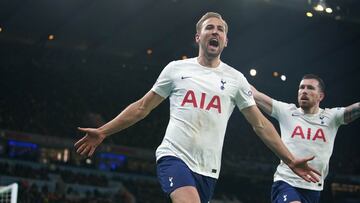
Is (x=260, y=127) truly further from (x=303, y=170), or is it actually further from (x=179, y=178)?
(x=179, y=178)

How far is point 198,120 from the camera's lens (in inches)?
243

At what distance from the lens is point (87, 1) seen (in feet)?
106

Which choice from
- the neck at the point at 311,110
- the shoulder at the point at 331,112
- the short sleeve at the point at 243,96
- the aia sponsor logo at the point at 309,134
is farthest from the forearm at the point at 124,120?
the shoulder at the point at 331,112

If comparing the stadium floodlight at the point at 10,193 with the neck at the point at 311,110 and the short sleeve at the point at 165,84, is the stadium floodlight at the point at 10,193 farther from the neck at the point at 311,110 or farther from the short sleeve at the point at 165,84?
the neck at the point at 311,110

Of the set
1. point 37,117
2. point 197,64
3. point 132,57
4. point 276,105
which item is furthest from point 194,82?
point 132,57

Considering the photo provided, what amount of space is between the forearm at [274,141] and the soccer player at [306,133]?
1.91 m

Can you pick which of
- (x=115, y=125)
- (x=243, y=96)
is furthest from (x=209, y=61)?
(x=115, y=125)

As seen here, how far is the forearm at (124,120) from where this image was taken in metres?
6.29

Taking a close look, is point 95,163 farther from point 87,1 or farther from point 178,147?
point 178,147

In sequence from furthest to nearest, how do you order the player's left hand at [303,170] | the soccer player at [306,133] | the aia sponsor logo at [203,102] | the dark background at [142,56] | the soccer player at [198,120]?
the dark background at [142,56], the soccer player at [306,133], the player's left hand at [303,170], the aia sponsor logo at [203,102], the soccer player at [198,120]

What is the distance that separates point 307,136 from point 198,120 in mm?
2869

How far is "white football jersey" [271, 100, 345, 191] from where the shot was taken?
27.8 ft

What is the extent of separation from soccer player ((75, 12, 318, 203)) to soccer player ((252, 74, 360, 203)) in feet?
6.59

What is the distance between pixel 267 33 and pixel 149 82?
1017 cm
